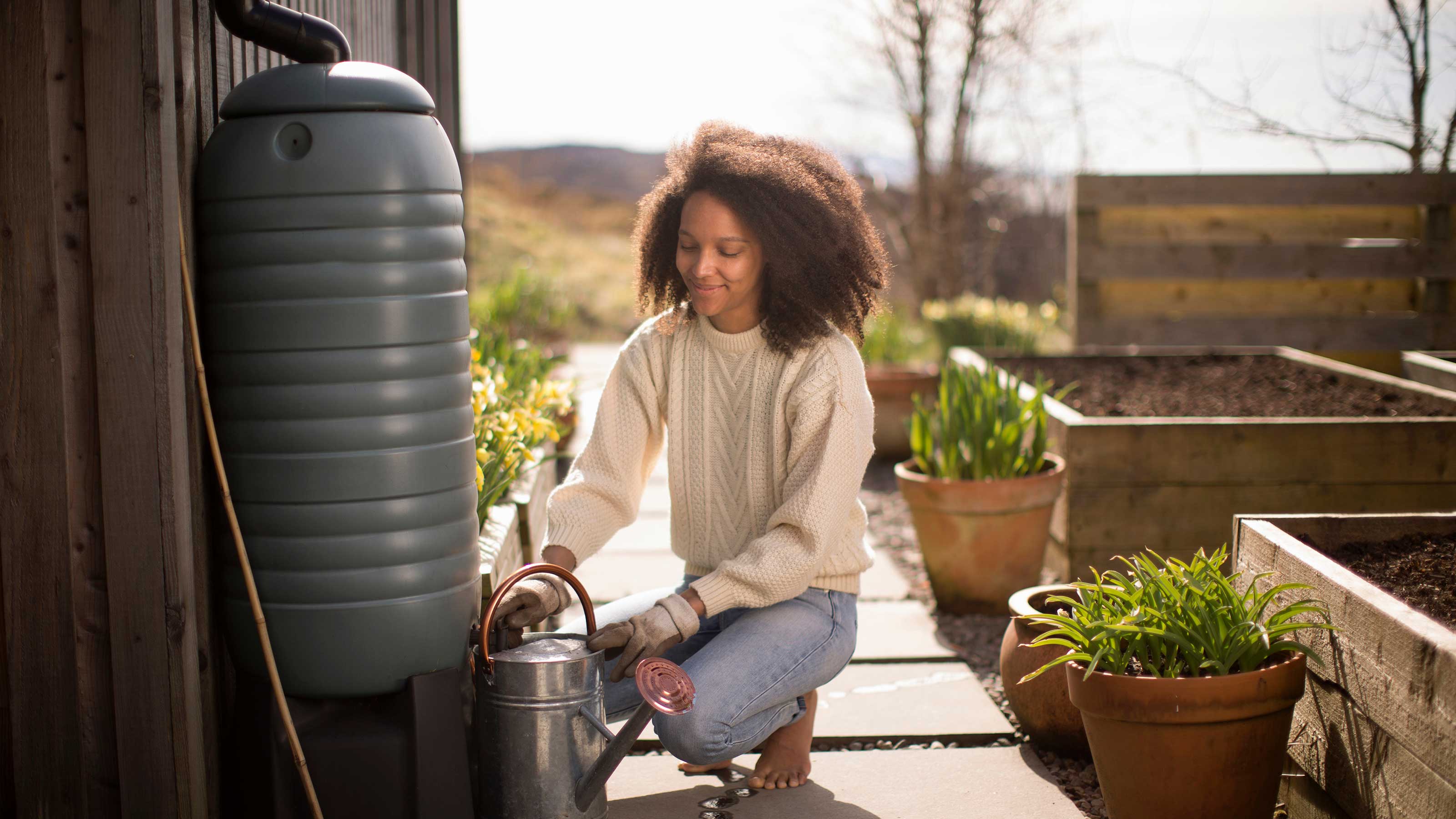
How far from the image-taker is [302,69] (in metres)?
1.71

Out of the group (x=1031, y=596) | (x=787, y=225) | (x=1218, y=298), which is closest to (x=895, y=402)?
(x=1218, y=298)

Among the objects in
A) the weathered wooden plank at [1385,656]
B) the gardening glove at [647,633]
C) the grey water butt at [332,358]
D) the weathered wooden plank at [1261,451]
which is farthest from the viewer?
the weathered wooden plank at [1261,451]

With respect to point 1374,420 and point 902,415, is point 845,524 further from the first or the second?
point 902,415

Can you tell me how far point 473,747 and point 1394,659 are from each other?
1.41m

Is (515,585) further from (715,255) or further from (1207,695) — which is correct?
(1207,695)

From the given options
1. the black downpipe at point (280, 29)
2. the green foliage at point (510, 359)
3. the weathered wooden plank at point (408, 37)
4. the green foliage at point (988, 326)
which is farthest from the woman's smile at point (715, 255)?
the green foliage at point (988, 326)

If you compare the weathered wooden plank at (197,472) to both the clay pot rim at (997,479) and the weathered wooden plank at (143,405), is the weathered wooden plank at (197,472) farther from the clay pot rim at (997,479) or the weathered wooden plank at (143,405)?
the clay pot rim at (997,479)

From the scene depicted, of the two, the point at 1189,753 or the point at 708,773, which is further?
the point at 708,773

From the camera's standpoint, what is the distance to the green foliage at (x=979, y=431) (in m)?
3.42

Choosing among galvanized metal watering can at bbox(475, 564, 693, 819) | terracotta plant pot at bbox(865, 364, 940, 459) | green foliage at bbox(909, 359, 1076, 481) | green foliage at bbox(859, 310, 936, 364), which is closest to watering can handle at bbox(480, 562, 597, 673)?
galvanized metal watering can at bbox(475, 564, 693, 819)

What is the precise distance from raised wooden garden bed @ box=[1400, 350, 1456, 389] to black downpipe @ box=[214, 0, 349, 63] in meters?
3.93

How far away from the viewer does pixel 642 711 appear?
1.71 meters

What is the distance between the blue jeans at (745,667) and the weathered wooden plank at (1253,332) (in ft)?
13.7

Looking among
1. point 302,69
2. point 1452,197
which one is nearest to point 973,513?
point 302,69
